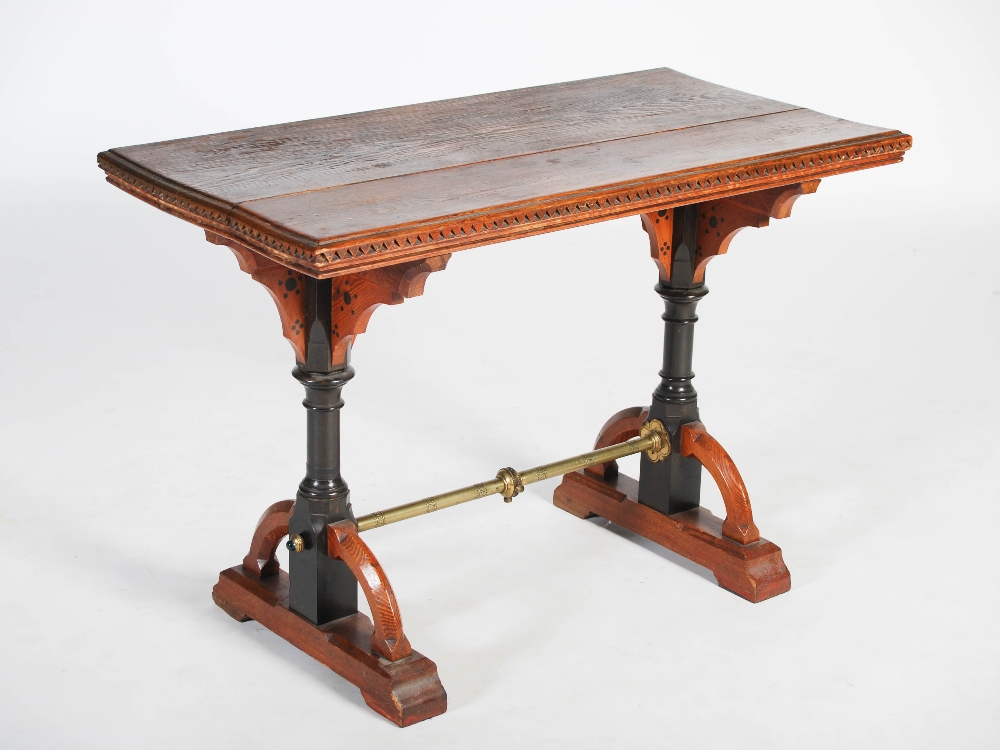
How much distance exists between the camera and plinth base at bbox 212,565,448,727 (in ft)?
12.8

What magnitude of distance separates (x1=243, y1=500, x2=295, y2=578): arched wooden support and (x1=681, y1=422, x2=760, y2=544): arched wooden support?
1138mm

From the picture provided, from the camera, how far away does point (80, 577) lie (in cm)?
454

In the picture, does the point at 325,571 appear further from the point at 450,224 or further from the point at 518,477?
the point at 450,224

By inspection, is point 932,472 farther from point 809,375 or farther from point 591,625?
point 591,625

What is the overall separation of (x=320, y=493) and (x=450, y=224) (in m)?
0.83

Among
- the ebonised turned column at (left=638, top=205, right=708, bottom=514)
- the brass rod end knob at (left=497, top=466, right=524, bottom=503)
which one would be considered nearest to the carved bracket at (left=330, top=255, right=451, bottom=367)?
the brass rod end knob at (left=497, top=466, right=524, bottom=503)

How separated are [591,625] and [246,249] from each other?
1.30m

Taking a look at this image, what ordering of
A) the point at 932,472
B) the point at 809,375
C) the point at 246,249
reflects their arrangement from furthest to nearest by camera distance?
the point at 809,375 → the point at 932,472 → the point at 246,249

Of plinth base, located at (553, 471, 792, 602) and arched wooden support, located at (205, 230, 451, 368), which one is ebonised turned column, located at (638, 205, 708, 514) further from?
arched wooden support, located at (205, 230, 451, 368)

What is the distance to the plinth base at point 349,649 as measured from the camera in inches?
153

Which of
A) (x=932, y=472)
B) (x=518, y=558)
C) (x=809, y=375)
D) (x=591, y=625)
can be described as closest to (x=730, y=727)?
(x=591, y=625)

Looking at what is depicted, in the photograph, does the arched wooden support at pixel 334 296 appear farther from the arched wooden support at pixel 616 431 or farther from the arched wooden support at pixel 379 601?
the arched wooden support at pixel 616 431

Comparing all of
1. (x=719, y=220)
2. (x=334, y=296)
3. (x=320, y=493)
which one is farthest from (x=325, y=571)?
(x=719, y=220)

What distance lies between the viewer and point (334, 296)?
3.87 meters
